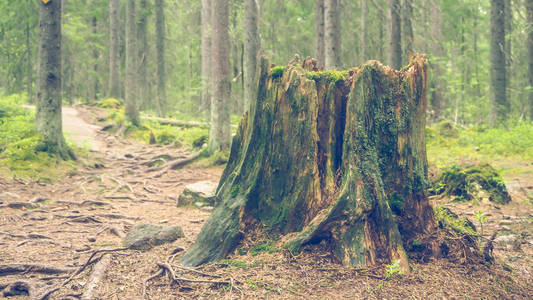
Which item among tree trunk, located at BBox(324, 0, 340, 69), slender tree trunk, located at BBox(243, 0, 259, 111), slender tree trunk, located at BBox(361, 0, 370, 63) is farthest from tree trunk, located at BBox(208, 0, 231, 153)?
slender tree trunk, located at BBox(361, 0, 370, 63)

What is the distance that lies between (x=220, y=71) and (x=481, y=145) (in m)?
8.20

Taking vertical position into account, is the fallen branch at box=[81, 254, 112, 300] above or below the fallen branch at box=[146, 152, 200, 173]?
below

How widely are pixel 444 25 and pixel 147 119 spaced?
19.7 metres

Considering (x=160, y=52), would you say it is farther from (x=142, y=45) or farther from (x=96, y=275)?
(x=96, y=275)

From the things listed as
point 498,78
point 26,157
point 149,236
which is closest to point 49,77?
point 26,157

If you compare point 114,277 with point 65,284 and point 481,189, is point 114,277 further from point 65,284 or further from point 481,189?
point 481,189

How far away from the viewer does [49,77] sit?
10.4 metres

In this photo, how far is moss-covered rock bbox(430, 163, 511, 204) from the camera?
7.36m

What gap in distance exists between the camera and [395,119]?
4.21 meters

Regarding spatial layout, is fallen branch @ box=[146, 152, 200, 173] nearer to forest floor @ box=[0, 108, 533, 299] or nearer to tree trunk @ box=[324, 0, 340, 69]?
forest floor @ box=[0, 108, 533, 299]

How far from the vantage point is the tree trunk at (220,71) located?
11633 millimetres

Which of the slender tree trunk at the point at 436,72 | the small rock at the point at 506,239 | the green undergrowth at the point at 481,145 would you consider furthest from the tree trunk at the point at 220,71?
the slender tree trunk at the point at 436,72

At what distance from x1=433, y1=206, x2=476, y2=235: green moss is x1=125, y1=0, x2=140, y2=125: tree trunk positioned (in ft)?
50.6

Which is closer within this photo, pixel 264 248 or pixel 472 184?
pixel 264 248
